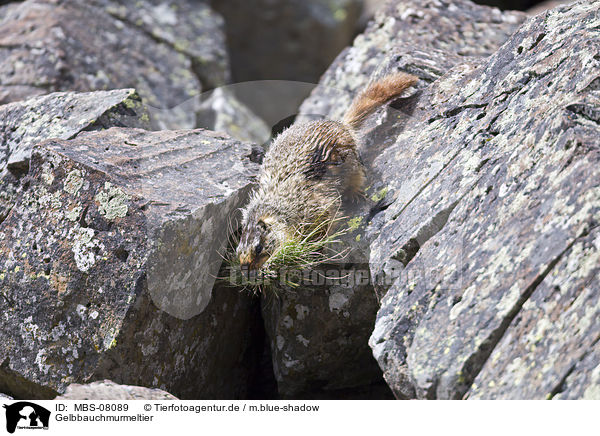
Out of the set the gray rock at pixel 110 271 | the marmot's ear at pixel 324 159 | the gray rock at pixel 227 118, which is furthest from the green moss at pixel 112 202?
the gray rock at pixel 227 118

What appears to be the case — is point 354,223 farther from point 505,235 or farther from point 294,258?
point 505,235

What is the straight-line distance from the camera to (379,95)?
4.62 meters

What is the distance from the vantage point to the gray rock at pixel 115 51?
251 inches

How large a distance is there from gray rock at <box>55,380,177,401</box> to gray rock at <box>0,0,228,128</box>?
326 centimetres

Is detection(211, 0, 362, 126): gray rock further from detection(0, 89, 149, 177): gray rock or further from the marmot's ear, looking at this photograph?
the marmot's ear

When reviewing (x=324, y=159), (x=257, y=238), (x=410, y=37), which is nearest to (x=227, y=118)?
(x=410, y=37)

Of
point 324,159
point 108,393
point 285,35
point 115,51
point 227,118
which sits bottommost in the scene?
point 285,35

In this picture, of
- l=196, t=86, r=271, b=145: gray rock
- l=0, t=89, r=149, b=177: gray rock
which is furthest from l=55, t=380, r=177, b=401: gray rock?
l=196, t=86, r=271, b=145: gray rock

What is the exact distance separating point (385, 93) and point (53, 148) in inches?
92.5

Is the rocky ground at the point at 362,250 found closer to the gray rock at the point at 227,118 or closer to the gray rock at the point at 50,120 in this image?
the gray rock at the point at 50,120

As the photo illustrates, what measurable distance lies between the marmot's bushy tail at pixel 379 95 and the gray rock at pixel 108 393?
2.43 metres
